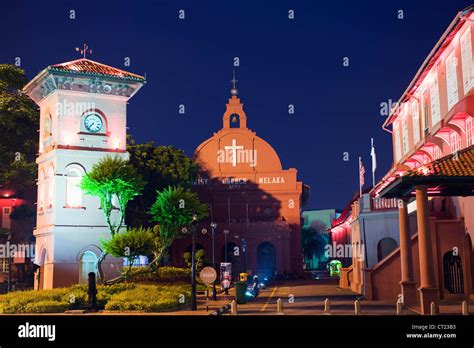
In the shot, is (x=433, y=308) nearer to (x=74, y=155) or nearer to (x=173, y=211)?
(x=173, y=211)

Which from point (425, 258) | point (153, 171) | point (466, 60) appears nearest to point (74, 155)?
point (153, 171)

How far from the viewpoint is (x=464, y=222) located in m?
30.0

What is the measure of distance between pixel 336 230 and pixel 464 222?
163 ft

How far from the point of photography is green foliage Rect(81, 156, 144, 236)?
35281 millimetres

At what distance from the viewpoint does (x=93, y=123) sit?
129 feet

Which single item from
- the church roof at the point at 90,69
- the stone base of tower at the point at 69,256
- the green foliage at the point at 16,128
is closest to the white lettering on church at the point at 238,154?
the green foliage at the point at 16,128

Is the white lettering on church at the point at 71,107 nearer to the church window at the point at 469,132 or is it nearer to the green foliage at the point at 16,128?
the green foliage at the point at 16,128

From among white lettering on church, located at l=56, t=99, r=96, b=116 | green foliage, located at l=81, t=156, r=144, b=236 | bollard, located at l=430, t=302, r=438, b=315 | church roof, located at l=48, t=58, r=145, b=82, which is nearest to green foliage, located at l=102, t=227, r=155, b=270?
green foliage, located at l=81, t=156, r=144, b=236

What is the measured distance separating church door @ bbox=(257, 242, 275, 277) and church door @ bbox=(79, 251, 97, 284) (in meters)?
29.9

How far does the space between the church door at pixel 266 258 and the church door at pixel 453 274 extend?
3647 centimetres

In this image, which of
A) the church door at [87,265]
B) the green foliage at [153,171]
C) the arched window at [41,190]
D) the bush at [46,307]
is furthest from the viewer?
the green foliage at [153,171]

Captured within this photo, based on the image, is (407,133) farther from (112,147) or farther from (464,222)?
(112,147)

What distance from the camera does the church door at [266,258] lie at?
2621 inches
